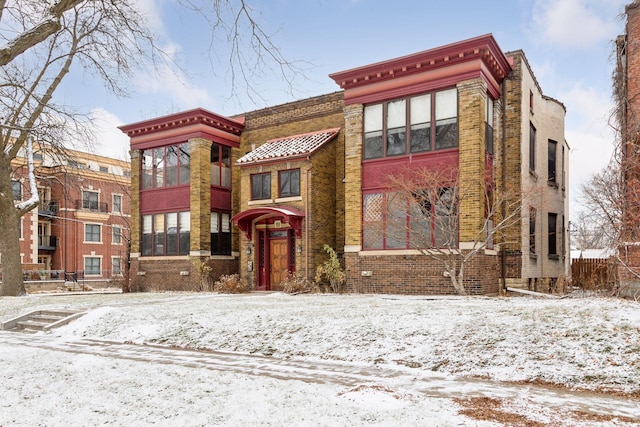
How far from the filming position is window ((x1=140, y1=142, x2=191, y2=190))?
969 inches

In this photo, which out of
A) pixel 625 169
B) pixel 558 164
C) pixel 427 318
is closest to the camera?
pixel 427 318

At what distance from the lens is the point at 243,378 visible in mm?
6781

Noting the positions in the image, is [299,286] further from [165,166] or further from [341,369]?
[341,369]

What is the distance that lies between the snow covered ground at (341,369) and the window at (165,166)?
13.8 meters

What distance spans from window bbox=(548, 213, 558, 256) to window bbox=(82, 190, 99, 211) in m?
38.1

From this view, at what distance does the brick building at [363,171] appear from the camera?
1758 centimetres

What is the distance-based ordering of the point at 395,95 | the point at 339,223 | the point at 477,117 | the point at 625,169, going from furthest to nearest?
the point at 339,223, the point at 395,95, the point at 477,117, the point at 625,169

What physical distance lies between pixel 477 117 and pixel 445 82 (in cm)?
177

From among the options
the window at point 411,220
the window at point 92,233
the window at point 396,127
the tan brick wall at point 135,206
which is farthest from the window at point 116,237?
the window at point 396,127

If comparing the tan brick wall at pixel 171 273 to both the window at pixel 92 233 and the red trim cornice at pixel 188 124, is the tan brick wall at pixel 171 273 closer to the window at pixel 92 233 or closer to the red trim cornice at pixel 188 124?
the red trim cornice at pixel 188 124

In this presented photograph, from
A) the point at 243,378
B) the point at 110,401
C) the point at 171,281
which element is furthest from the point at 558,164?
the point at 110,401

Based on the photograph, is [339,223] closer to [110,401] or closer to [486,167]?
[486,167]

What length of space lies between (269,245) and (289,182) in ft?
9.76

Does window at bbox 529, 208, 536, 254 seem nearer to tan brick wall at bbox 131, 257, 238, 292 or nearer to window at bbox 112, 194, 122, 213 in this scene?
tan brick wall at bbox 131, 257, 238, 292
